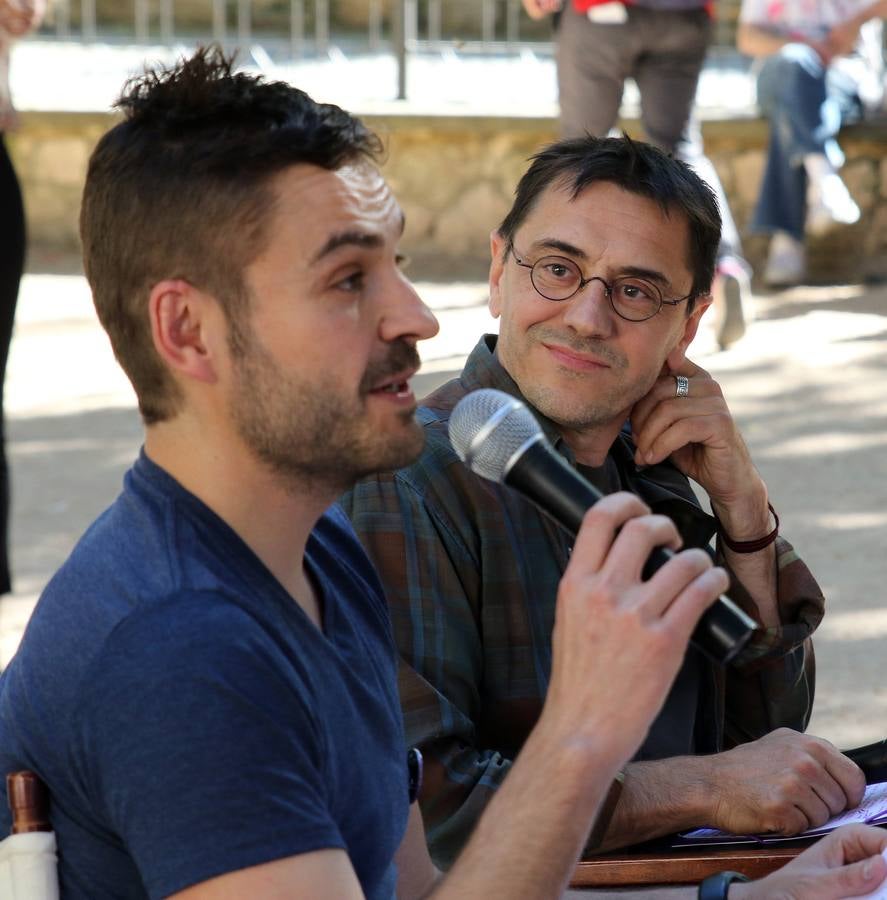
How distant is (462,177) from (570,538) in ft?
22.4

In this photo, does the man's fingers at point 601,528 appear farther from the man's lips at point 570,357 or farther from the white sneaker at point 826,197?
the white sneaker at point 826,197

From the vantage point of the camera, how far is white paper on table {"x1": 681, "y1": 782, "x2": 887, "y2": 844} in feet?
7.41

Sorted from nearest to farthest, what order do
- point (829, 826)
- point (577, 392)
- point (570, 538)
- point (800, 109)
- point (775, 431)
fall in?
→ point (829, 826)
point (570, 538)
point (577, 392)
point (775, 431)
point (800, 109)

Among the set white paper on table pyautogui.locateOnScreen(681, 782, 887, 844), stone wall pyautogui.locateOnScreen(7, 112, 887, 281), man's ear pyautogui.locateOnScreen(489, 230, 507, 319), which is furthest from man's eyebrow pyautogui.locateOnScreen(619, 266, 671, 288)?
stone wall pyautogui.locateOnScreen(7, 112, 887, 281)

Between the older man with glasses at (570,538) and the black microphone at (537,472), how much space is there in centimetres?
50

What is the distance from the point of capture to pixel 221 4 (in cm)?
1096

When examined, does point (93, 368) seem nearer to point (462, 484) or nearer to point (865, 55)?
point (865, 55)

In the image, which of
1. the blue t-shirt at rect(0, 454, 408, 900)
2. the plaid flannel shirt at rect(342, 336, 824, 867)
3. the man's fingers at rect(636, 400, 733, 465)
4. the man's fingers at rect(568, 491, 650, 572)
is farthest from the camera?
the man's fingers at rect(636, 400, 733, 465)

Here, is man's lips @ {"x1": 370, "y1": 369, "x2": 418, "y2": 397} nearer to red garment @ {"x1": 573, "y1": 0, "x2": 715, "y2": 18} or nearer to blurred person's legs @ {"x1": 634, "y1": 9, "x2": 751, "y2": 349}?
blurred person's legs @ {"x1": 634, "y1": 9, "x2": 751, "y2": 349}

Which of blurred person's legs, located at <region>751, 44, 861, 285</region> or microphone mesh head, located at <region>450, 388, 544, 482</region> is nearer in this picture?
microphone mesh head, located at <region>450, 388, 544, 482</region>

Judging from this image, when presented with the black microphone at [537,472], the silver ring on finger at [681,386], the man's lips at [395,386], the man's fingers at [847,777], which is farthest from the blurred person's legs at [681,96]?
the man's lips at [395,386]

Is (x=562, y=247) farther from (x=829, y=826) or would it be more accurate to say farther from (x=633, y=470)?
(x=829, y=826)

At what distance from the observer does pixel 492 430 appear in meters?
1.76

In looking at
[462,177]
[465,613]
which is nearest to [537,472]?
[465,613]
